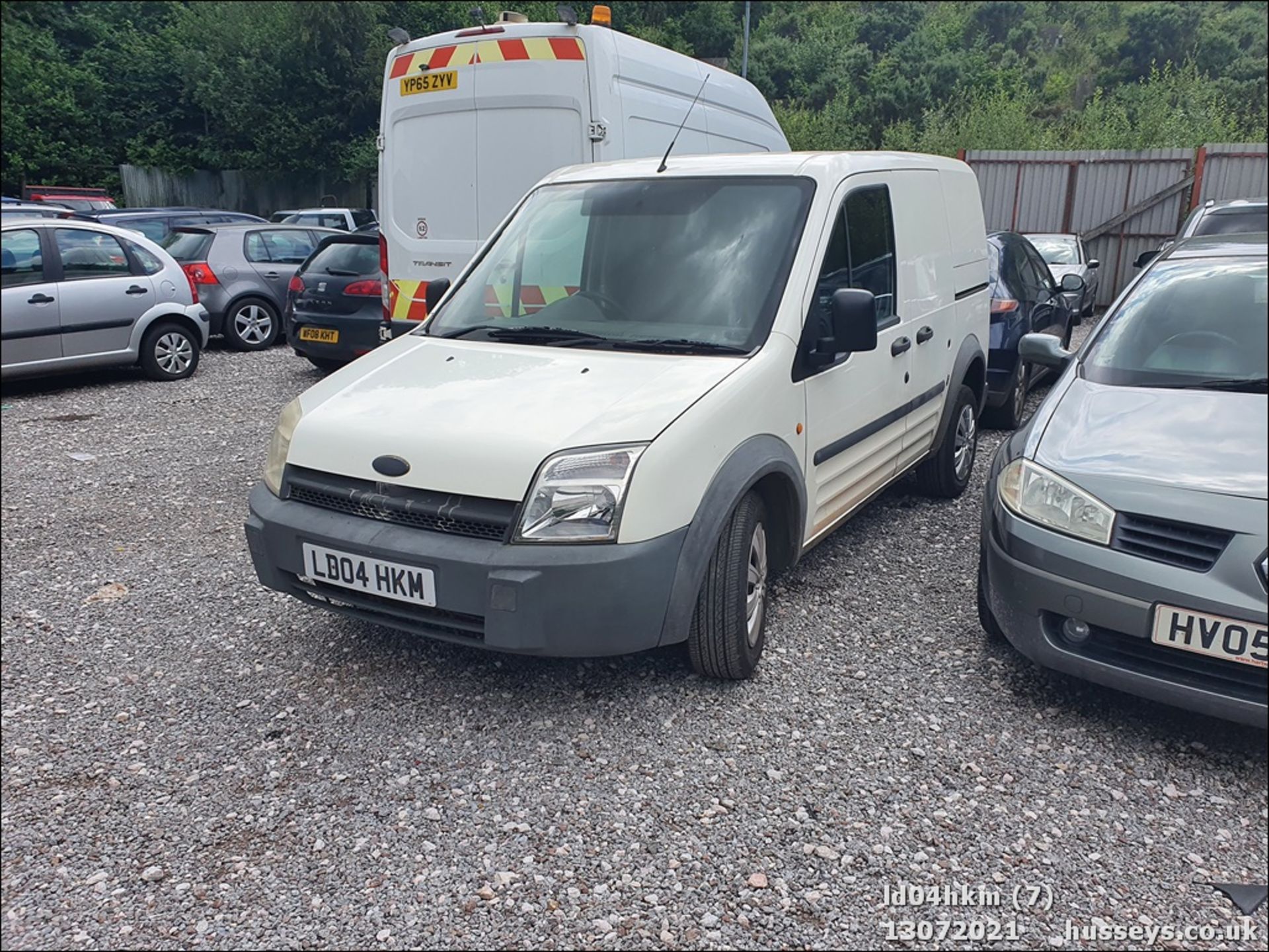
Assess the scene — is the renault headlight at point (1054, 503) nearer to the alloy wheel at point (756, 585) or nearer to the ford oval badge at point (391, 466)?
the alloy wheel at point (756, 585)

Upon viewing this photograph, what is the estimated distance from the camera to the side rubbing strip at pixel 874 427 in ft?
12.4

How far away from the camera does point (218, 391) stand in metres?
5.44

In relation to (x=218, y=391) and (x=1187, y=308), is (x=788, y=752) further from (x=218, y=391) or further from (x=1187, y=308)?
(x=218, y=391)

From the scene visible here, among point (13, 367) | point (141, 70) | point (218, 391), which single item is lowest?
point (218, 391)

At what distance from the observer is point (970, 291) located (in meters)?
5.42

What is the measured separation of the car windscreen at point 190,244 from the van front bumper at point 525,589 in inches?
348

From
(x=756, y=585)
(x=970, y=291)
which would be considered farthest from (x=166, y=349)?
(x=970, y=291)

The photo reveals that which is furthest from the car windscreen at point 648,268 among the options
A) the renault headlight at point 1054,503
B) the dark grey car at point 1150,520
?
the dark grey car at point 1150,520

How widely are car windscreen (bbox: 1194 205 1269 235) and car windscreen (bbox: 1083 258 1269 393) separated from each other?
158mm

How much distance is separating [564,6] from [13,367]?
17.5ft

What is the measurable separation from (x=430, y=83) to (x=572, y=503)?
479cm

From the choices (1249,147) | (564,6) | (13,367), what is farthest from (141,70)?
(564,6)

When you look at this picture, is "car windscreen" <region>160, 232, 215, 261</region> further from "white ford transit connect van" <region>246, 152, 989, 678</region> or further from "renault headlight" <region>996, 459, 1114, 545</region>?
"renault headlight" <region>996, 459, 1114, 545</region>

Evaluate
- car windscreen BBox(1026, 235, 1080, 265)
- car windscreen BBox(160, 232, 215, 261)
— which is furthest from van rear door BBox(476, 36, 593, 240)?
car windscreen BBox(160, 232, 215, 261)
